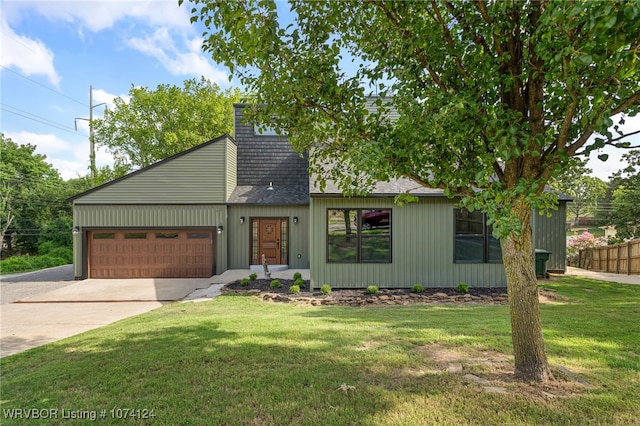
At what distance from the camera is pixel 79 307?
338 inches

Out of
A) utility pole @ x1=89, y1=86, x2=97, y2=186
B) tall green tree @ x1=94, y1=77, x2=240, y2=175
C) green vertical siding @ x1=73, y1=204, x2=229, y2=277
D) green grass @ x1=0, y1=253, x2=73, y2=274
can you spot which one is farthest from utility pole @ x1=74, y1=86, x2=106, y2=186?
green vertical siding @ x1=73, y1=204, x2=229, y2=277

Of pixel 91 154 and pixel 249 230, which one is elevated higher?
pixel 91 154

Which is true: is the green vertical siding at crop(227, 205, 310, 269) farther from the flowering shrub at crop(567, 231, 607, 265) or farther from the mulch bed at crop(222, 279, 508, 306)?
the flowering shrub at crop(567, 231, 607, 265)

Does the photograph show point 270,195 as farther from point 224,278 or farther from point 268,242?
point 224,278

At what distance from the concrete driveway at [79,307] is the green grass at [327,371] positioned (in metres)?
1.14

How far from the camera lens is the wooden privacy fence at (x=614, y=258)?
43.6ft

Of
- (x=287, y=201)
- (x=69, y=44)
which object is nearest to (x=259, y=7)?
(x=69, y=44)

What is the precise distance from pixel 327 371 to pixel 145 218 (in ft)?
37.7

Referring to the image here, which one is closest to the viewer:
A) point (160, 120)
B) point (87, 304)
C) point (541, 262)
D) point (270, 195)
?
point (87, 304)

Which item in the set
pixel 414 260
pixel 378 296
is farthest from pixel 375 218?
pixel 378 296

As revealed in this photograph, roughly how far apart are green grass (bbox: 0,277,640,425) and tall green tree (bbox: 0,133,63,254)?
26274 millimetres

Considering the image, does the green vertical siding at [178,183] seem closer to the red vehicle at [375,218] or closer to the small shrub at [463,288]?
the red vehicle at [375,218]

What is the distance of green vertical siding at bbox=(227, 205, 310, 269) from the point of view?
1322 cm

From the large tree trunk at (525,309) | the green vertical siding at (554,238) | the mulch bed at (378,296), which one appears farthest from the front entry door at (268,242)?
the large tree trunk at (525,309)
